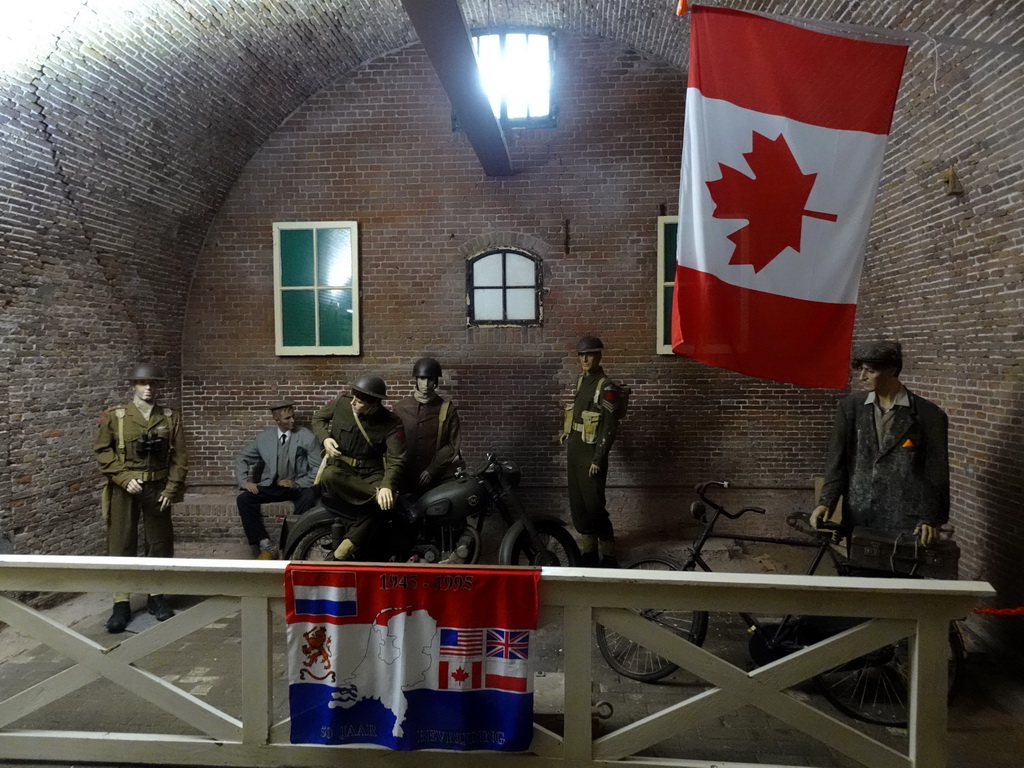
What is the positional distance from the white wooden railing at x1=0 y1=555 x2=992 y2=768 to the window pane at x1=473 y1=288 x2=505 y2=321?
13.9 feet

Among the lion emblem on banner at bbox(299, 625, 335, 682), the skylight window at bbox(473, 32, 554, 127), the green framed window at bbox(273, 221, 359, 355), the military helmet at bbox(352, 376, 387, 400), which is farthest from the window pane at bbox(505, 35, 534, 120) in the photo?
the lion emblem on banner at bbox(299, 625, 335, 682)

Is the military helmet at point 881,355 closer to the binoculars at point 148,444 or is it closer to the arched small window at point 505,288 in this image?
the arched small window at point 505,288

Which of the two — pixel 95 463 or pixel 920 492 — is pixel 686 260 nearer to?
pixel 920 492

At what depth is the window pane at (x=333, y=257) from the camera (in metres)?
6.32

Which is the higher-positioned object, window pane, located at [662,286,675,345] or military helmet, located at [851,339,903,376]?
window pane, located at [662,286,675,345]

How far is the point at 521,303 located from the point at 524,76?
245cm

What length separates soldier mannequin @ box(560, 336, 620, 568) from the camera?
4.92m

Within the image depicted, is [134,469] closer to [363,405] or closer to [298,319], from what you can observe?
[363,405]

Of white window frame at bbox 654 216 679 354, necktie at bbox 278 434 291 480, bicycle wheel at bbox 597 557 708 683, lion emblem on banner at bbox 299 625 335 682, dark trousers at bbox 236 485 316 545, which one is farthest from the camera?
white window frame at bbox 654 216 679 354

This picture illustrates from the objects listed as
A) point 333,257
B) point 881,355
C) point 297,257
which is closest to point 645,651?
point 881,355

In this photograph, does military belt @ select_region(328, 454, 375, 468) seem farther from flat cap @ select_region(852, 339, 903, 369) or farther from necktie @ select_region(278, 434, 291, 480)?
flat cap @ select_region(852, 339, 903, 369)

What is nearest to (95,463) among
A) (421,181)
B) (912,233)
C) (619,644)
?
(421,181)

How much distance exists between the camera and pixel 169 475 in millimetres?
4387

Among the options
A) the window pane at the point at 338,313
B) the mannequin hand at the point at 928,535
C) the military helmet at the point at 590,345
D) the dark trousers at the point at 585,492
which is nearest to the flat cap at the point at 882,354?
the mannequin hand at the point at 928,535
